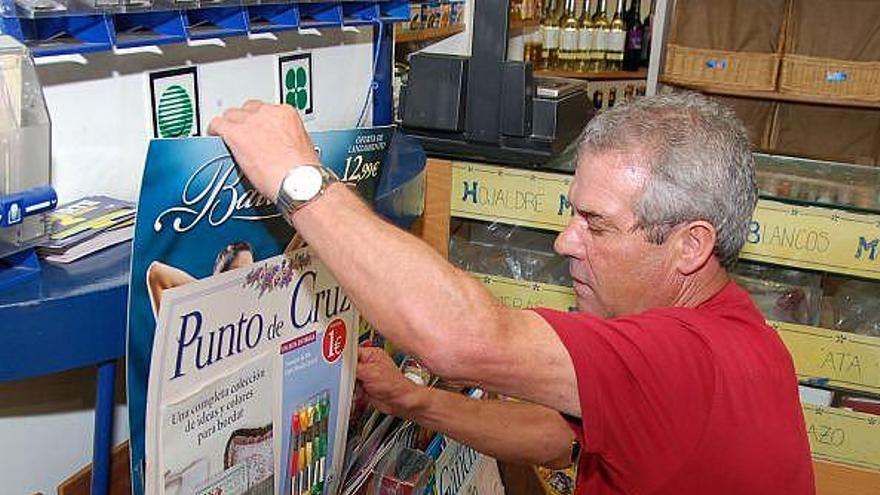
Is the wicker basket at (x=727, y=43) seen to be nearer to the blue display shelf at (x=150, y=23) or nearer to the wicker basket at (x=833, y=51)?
the wicker basket at (x=833, y=51)

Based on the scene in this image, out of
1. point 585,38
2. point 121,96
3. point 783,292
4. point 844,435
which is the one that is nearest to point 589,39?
point 585,38

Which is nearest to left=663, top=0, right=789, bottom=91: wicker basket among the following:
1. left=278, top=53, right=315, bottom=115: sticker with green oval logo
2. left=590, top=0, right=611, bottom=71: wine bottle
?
left=590, top=0, right=611, bottom=71: wine bottle

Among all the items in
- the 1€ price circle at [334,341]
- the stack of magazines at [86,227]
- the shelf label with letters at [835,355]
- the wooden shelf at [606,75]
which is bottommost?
the shelf label with letters at [835,355]

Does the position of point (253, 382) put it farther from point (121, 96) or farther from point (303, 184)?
point (121, 96)

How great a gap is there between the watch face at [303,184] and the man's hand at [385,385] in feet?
1.33

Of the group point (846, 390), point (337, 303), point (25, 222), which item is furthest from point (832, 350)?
point (25, 222)

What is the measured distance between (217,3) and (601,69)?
305cm

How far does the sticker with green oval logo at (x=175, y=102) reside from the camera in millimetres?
1146

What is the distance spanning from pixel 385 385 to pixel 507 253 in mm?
616

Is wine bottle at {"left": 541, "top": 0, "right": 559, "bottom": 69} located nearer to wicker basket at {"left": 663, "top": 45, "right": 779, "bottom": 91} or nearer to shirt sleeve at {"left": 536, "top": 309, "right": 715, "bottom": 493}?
wicker basket at {"left": 663, "top": 45, "right": 779, "bottom": 91}

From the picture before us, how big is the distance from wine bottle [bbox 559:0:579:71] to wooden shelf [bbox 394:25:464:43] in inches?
45.5

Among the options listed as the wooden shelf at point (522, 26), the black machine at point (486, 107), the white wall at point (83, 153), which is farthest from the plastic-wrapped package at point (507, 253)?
the wooden shelf at point (522, 26)

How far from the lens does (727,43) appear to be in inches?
146

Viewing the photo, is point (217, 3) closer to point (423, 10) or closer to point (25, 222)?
point (25, 222)
